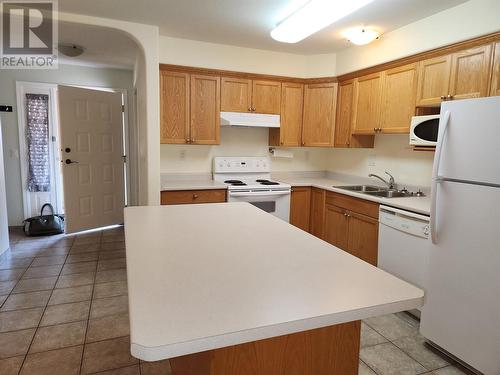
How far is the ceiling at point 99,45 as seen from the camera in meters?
3.20

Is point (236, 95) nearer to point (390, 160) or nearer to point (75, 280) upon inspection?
point (390, 160)

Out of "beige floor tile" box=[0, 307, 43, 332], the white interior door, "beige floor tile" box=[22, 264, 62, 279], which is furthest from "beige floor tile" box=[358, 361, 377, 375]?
the white interior door

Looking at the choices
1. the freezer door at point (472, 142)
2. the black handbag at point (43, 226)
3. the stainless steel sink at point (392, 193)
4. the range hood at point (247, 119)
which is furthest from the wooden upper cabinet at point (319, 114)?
the black handbag at point (43, 226)

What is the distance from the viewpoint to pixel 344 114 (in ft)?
12.7

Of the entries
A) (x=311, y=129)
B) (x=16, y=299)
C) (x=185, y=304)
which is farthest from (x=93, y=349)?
(x=311, y=129)

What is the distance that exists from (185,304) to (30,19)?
329 cm

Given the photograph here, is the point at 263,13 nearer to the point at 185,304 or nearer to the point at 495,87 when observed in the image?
the point at 495,87

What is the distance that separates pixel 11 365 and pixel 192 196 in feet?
6.36

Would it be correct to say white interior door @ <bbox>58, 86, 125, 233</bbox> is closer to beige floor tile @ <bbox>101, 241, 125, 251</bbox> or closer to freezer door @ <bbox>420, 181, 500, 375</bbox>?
beige floor tile @ <bbox>101, 241, 125, 251</bbox>

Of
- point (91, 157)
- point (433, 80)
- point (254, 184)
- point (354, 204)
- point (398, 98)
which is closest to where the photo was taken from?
point (433, 80)

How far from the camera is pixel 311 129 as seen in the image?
4.07 metres

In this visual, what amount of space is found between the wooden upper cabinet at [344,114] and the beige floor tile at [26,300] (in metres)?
3.29

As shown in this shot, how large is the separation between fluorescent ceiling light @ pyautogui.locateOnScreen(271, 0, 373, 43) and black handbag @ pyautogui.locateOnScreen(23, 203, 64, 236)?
3728 millimetres

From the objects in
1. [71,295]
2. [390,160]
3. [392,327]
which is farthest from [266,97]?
[71,295]
